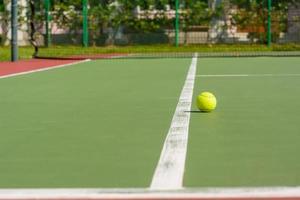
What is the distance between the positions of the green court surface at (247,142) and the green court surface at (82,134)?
307mm

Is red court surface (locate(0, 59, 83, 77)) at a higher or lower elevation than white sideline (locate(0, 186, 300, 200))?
lower

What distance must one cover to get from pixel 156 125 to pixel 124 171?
2.10m

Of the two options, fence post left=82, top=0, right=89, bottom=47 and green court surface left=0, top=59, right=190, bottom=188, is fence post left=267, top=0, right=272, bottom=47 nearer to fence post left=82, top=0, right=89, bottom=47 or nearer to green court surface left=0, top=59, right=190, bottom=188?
fence post left=82, top=0, right=89, bottom=47

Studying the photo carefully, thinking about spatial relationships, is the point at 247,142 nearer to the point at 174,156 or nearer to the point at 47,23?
the point at 174,156

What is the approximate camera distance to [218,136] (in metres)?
5.61

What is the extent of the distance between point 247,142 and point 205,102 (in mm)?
1891

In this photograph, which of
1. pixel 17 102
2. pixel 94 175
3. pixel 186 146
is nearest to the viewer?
pixel 94 175

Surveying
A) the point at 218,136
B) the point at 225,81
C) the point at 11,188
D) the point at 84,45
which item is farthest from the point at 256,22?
the point at 11,188

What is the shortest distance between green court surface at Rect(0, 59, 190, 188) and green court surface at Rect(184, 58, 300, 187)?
0.31 m

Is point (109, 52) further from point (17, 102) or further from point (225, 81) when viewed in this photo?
point (17, 102)

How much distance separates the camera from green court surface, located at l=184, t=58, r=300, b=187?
159 inches

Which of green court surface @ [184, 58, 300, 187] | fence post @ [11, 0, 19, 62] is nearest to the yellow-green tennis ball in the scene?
green court surface @ [184, 58, 300, 187]

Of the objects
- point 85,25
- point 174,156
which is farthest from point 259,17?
point 174,156

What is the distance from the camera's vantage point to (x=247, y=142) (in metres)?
5.28
